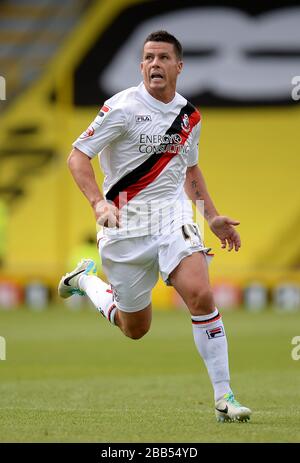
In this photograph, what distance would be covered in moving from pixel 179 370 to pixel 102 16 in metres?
14.8

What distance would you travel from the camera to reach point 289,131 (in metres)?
24.8

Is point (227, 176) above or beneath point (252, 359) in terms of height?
above

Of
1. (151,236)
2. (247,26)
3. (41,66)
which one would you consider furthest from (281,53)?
(151,236)

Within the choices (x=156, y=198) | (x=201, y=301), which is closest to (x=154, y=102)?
(x=156, y=198)

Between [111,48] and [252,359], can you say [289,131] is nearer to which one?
[111,48]

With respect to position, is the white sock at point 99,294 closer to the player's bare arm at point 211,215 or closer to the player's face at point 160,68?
the player's bare arm at point 211,215

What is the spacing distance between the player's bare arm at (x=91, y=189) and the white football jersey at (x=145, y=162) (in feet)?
0.61

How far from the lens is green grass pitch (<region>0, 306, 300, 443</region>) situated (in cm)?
676

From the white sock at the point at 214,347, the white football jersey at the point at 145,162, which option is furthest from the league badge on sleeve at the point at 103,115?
the white sock at the point at 214,347

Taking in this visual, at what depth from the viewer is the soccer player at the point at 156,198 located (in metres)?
7.37

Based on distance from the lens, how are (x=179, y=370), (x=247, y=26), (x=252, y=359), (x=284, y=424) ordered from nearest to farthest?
(x=284, y=424), (x=179, y=370), (x=252, y=359), (x=247, y=26)

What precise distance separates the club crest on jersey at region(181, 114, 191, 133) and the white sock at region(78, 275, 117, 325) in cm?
151

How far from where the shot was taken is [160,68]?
7.61m

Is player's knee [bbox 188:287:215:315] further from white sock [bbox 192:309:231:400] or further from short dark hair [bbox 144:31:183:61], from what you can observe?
short dark hair [bbox 144:31:183:61]
